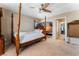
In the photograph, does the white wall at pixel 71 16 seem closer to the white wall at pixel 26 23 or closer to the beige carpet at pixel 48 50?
the beige carpet at pixel 48 50

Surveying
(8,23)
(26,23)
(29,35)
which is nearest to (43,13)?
(26,23)

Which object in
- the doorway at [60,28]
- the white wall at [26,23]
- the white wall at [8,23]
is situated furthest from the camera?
the doorway at [60,28]

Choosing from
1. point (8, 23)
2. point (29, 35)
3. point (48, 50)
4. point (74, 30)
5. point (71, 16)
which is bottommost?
point (48, 50)

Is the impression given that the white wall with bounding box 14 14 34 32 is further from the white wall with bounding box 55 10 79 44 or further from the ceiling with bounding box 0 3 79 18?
the white wall with bounding box 55 10 79 44

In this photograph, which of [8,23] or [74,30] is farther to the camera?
[74,30]

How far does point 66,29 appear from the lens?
6.79 feet

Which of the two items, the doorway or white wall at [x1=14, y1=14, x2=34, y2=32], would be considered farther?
the doorway

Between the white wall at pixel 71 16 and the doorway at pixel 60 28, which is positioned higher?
the white wall at pixel 71 16

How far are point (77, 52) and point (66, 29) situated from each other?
0.54m

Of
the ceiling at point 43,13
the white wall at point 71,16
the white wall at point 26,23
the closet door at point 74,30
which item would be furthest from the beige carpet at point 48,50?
the ceiling at point 43,13

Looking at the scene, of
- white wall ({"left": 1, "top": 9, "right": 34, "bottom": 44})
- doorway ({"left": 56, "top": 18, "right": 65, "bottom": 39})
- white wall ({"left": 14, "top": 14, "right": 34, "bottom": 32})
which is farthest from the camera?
doorway ({"left": 56, "top": 18, "right": 65, "bottom": 39})

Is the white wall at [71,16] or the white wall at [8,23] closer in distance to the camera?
the white wall at [8,23]

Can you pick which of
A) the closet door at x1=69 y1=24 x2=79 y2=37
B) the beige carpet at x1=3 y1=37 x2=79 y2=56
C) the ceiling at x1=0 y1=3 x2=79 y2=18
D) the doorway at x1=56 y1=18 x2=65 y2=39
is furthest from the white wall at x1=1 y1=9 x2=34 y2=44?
the closet door at x1=69 y1=24 x2=79 y2=37

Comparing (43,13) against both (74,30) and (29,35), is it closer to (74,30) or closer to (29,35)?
(29,35)
